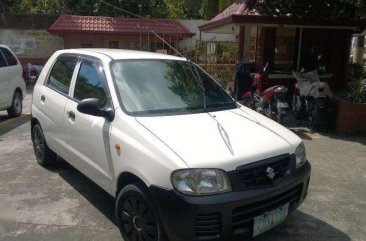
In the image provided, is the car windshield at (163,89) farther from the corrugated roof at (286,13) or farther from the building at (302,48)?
the building at (302,48)

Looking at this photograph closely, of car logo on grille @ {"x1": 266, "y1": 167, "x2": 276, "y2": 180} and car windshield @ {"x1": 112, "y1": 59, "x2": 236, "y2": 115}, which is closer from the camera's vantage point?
car logo on grille @ {"x1": 266, "y1": 167, "x2": 276, "y2": 180}

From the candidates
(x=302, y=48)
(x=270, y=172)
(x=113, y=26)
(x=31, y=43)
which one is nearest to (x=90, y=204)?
(x=270, y=172)

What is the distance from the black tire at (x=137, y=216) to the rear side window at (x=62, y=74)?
A: 1912 mm

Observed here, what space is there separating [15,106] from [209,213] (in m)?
8.27

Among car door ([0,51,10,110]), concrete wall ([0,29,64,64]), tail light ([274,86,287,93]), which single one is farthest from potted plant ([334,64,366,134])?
concrete wall ([0,29,64,64])

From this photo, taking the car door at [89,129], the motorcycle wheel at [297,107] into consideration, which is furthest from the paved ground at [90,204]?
the motorcycle wheel at [297,107]

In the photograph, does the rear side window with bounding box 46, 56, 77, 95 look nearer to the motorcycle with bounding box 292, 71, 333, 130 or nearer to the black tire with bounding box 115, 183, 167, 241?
the black tire with bounding box 115, 183, 167, 241

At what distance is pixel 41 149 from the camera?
231 inches

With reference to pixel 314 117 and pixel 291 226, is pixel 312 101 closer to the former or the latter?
pixel 314 117

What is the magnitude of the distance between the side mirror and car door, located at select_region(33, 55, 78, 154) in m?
1.10

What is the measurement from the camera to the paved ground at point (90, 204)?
402cm

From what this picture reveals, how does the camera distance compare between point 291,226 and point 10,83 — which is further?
point 10,83

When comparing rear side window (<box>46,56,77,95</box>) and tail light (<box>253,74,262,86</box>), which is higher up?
rear side window (<box>46,56,77,95</box>)

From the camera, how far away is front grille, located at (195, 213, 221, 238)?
10.0ft
